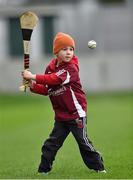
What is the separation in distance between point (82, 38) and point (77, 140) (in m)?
33.4

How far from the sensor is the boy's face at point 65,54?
1070cm

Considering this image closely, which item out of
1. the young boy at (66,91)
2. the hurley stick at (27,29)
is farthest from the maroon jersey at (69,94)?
the hurley stick at (27,29)

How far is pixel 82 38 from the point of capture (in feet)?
145

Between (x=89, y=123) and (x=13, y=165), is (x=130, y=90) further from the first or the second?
(x=13, y=165)

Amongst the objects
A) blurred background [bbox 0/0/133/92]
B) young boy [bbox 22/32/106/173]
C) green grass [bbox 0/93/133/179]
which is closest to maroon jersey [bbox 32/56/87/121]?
A: young boy [bbox 22/32/106/173]

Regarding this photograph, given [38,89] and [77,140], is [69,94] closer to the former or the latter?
[38,89]

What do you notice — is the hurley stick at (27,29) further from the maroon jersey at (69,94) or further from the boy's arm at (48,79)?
the maroon jersey at (69,94)

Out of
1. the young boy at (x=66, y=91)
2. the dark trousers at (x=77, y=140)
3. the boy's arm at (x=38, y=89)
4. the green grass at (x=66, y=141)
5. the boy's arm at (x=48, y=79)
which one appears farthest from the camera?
the green grass at (x=66, y=141)

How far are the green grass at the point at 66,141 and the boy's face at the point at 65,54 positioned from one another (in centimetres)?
144

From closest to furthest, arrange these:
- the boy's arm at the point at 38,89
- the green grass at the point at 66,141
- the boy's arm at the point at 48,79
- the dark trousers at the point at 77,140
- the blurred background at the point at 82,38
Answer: the boy's arm at the point at 48,79, the dark trousers at the point at 77,140, the boy's arm at the point at 38,89, the green grass at the point at 66,141, the blurred background at the point at 82,38

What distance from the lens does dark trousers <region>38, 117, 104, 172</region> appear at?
426 inches

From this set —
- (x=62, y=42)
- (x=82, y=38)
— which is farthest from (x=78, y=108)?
(x=82, y=38)

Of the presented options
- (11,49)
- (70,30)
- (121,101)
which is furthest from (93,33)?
(121,101)

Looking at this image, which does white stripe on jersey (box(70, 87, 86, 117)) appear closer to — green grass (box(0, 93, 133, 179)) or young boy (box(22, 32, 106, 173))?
young boy (box(22, 32, 106, 173))
